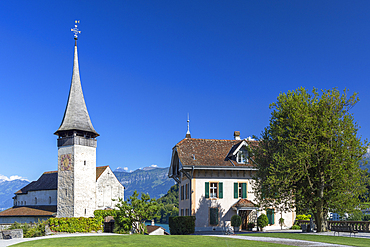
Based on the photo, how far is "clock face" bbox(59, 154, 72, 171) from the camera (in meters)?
51.9

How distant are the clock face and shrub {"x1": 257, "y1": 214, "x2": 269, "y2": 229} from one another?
29.4 m

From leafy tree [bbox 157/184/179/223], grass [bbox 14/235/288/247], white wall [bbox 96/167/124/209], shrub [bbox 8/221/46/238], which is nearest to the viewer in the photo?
grass [bbox 14/235/288/247]

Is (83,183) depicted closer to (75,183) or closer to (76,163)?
(75,183)

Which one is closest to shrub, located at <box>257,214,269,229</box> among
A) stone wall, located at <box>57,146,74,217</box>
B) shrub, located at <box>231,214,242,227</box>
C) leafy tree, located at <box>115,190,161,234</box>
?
shrub, located at <box>231,214,242,227</box>

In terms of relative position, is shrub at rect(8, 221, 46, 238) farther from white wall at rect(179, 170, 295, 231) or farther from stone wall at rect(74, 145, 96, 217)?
white wall at rect(179, 170, 295, 231)

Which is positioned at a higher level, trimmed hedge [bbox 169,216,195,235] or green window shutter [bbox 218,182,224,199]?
green window shutter [bbox 218,182,224,199]

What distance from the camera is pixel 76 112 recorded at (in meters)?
55.3

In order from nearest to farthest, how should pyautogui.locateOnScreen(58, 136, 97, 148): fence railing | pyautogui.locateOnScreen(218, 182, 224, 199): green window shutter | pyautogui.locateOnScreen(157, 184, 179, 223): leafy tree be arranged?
pyautogui.locateOnScreen(218, 182, 224, 199): green window shutter → pyautogui.locateOnScreen(58, 136, 97, 148): fence railing → pyautogui.locateOnScreen(157, 184, 179, 223): leafy tree

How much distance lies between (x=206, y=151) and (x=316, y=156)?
14916 mm

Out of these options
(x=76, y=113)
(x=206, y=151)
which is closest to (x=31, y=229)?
(x=206, y=151)

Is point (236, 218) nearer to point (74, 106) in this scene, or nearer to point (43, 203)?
point (74, 106)

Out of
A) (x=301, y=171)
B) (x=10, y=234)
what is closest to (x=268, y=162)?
(x=301, y=171)

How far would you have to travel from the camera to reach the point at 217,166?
36.0 m

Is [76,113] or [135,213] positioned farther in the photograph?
[76,113]
